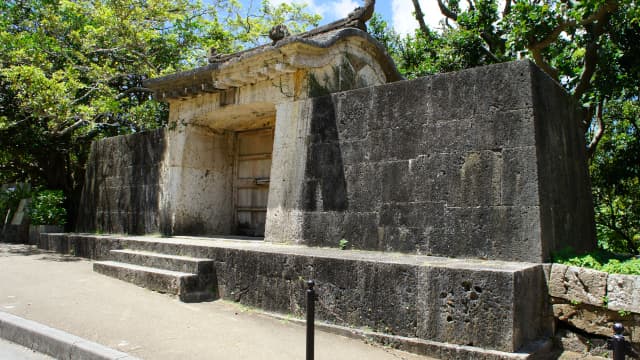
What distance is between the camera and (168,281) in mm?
6551

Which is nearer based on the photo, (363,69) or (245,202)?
(363,69)

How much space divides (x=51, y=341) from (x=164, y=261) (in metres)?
2.57

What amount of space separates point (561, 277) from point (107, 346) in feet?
14.8

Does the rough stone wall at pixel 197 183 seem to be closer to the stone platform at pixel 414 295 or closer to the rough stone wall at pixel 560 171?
the stone platform at pixel 414 295

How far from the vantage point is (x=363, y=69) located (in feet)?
26.7

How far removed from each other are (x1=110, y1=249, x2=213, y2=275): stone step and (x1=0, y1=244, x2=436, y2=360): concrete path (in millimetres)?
461

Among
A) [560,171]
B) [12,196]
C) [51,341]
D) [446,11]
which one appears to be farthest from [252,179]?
[12,196]

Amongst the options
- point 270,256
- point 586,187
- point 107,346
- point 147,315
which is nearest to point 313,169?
point 270,256

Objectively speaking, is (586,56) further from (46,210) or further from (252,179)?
(46,210)

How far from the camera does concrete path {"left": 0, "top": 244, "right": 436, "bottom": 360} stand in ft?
14.4

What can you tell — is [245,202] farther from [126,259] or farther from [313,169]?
[313,169]

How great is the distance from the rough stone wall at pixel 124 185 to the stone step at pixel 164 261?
132cm

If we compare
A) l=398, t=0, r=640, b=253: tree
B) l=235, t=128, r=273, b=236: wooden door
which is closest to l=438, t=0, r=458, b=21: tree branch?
l=398, t=0, r=640, b=253: tree

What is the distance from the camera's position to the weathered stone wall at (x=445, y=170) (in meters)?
4.75
